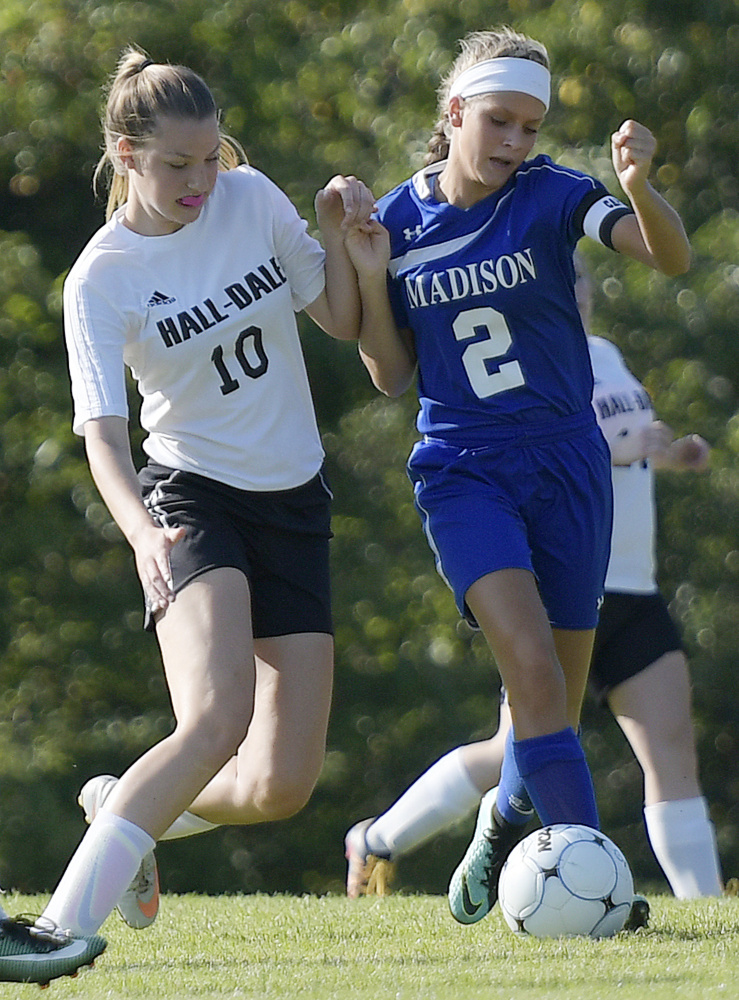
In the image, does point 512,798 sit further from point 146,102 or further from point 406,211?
point 146,102

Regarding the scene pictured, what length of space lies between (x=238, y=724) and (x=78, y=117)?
26.9ft

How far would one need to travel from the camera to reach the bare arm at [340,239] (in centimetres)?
425

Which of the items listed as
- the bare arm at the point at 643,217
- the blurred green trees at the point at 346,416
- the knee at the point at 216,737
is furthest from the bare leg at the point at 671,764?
the blurred green trees at the point at 346,416

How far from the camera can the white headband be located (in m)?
4.21

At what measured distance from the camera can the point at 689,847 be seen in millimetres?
5305

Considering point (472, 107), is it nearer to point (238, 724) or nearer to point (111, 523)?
point (238, 724)

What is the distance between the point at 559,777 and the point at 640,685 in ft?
4.57

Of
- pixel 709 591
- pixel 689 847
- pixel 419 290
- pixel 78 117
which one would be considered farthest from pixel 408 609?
pixel 419 290


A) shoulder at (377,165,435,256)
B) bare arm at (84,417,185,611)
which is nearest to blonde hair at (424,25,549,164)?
shoulder at (377,165,435,256)

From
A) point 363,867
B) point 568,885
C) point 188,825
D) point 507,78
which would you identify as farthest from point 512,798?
point 507,78

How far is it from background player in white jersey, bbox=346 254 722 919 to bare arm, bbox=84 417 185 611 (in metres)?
1.83

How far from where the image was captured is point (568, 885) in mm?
3801

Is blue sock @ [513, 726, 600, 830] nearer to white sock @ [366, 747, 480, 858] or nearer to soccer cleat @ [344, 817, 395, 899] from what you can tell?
white sock @ [366, 747, 480, 858]

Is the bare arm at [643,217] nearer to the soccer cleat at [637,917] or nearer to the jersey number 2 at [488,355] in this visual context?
the jersey number 2 at [488,355]
